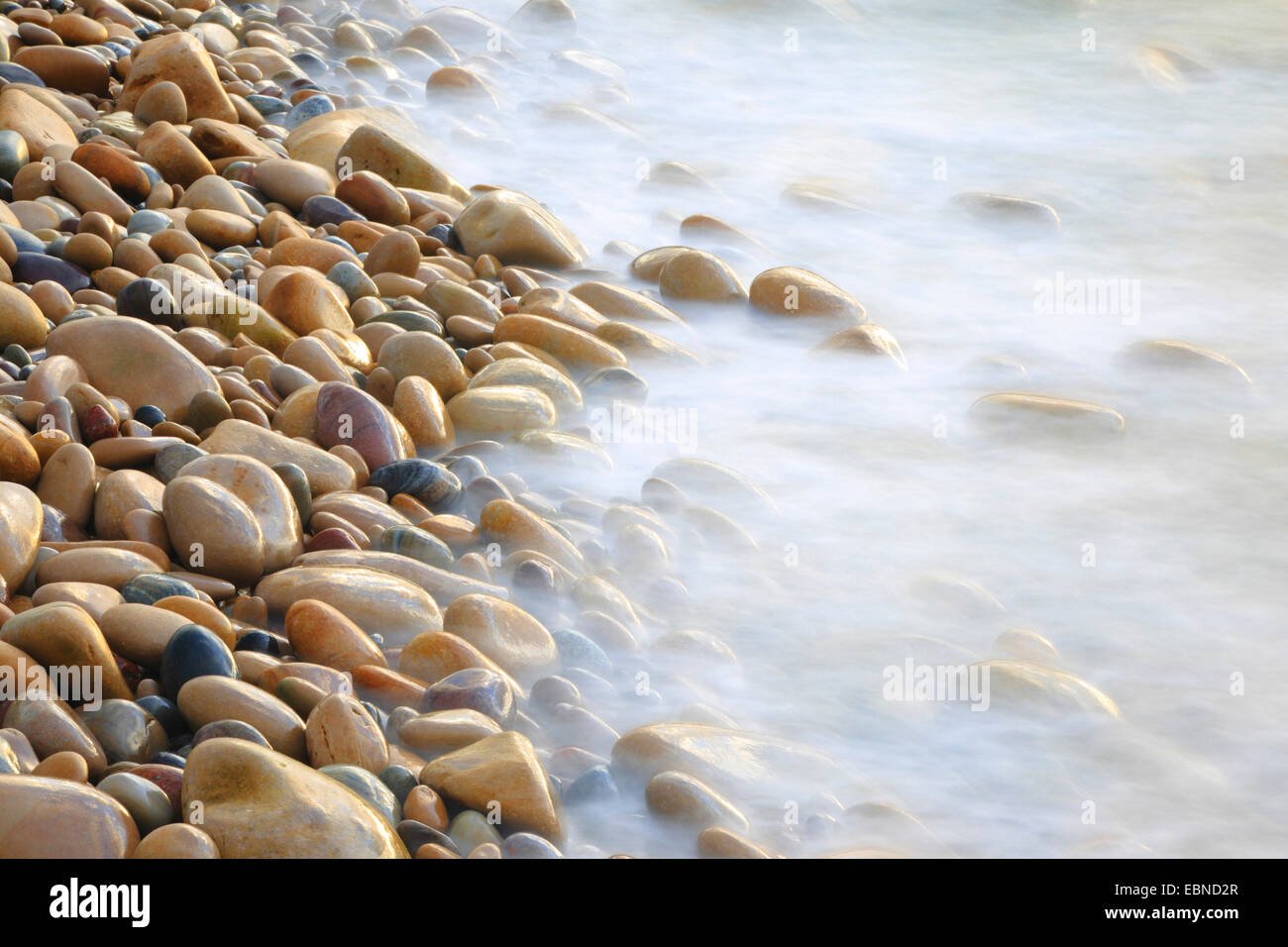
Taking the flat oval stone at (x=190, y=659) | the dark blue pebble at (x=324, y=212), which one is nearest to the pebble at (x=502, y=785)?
the flat oval stone at (x=190, y=659)

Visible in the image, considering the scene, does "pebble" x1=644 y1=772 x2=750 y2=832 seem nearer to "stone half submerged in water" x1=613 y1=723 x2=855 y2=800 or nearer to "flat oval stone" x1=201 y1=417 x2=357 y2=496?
"stone half submerged in water" x1=613 y1=723 x2=855 y2=800

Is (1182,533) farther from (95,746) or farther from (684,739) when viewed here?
(95,746)

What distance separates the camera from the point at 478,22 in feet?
22.1

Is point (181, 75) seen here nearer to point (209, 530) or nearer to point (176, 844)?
point (209, 530)

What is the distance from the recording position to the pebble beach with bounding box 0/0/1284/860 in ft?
6.36

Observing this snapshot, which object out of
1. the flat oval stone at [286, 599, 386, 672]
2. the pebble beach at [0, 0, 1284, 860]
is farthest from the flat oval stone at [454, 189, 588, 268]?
the flat oval stone at [286, 599, 386, 672]

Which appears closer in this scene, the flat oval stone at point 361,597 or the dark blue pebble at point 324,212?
the flat oval stone at point 361,597

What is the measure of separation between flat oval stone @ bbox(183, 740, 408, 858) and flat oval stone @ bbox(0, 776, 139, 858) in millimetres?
116

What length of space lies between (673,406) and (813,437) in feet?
1.43

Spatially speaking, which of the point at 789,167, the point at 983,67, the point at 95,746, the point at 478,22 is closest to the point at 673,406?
the point at 95,746

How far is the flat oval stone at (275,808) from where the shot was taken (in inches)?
66.7

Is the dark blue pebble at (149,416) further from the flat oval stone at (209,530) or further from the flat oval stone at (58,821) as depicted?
the flat oval stone at (58,821)

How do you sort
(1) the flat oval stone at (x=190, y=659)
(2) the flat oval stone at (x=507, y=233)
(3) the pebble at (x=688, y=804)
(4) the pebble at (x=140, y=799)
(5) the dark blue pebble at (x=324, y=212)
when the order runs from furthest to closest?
(2) the flat oval stone at (x=507, y=233)
(5) the dark blue pebble at (x=324, y=212)
(3) the pebble at (x=688, y=804)
(1) the flat oval stone at (x=190, y=659)
(4) the pebble at (x=140, y=799)

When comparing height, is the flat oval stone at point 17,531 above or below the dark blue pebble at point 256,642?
above
